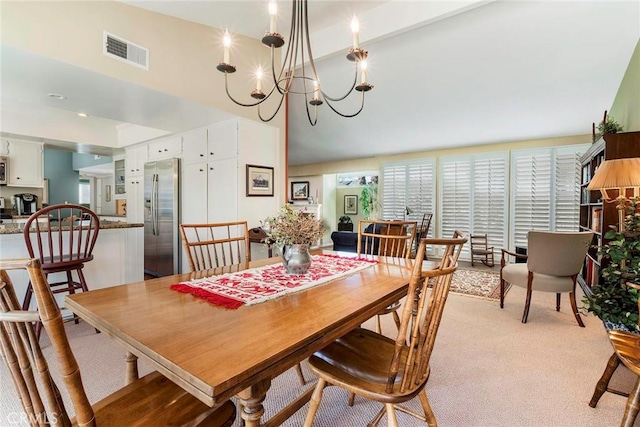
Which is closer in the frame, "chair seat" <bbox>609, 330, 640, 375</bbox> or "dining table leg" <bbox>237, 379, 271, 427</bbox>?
"dining table leg" <bbox>237, 379, 271, 427</bbox>

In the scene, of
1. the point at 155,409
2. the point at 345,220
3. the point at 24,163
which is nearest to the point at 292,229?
the point at 155,409

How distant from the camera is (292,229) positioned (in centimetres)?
160

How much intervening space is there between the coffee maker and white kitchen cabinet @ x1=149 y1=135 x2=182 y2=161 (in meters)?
2.06

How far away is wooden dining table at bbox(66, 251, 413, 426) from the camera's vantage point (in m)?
0.74

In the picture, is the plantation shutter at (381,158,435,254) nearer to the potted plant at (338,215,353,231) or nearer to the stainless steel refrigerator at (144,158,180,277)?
the potted plant at (338,215,353,231)

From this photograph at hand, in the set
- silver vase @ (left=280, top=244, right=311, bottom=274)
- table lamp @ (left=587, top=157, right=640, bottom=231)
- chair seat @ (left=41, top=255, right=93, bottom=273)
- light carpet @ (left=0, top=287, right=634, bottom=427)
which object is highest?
table lamp @ (left=587, top=157, right=640, bottom=231)

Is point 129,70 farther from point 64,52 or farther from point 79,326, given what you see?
point 79,326

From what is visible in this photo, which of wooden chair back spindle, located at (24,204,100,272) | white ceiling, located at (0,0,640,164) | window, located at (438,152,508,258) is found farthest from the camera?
window, located at (438,152,508,258)

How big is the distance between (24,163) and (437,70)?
20.9 ft

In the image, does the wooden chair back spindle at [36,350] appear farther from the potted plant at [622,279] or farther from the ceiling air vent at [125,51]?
the potted plant at [622,279]

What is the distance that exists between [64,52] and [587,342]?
4.65 metres

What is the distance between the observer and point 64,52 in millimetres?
2146

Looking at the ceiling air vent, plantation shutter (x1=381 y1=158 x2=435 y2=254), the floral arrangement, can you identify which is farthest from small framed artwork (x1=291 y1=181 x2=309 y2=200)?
the floral arrangement

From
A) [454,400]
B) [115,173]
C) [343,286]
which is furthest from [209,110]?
[115,173]
